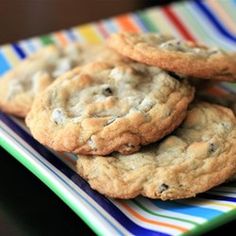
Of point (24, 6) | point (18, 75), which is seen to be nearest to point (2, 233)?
point (18, 75)

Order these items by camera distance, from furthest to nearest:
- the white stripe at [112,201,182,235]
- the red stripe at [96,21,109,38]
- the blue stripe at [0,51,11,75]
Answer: the red stripe at [96,21,109,38]
the blue stripe at [0,51,11,75]
the white stripe at [112,201,182,235]

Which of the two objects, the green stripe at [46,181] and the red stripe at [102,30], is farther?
the red stripe at [102,30]

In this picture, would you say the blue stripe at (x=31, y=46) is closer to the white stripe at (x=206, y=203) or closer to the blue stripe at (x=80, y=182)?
the blue stripe at (x=80, y=182)

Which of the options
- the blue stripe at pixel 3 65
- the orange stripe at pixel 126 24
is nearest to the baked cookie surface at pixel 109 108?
the blue stripe at pixel 3 65

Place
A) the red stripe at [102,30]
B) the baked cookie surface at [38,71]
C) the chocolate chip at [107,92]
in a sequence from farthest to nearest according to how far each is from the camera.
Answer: the red stripe at [102,30] < the baked cookie surface at [38,71] < the chocolate chip at [107,92]

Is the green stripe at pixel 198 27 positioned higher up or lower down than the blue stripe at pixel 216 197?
higher up

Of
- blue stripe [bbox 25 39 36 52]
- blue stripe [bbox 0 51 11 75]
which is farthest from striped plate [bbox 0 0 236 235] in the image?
blue stripe [bbox 25 39 36 52]

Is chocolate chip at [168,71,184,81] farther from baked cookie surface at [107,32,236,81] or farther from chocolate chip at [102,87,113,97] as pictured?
chocolate chip at [102,87,113,97]
